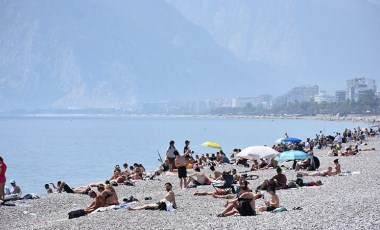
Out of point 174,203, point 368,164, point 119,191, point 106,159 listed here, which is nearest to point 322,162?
point 368,164

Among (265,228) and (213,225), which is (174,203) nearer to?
(213,225)

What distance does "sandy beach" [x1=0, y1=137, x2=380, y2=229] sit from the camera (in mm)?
15094

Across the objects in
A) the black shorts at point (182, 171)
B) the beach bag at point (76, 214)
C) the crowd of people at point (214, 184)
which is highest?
the black shorts at point (182, 171)

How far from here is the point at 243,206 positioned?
16.8 metres

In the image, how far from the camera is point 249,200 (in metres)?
16.8

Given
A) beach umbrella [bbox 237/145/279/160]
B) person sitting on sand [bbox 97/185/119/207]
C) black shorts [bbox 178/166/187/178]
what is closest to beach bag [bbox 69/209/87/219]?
A: person sitting on sand [bbox 97/185/119/207]

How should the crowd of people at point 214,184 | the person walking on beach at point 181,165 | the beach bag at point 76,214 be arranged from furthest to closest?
1. the person walking on beach at point 181,165
2. the beach bag at point 76,214
3. the crowd of people at point 214,184

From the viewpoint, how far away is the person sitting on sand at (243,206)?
16.8 m

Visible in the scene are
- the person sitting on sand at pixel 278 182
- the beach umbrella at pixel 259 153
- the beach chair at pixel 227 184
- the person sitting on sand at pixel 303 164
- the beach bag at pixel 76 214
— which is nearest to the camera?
the beach bag at pixel 76 214

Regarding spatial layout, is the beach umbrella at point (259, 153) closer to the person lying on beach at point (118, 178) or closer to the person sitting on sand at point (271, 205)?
the person lying on beach at point (118, 178)

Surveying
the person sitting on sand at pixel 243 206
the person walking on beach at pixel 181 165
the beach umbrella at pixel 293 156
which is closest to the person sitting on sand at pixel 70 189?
the person walking on beach at pixel 181 165

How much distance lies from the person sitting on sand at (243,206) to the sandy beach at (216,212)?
20 centimetres

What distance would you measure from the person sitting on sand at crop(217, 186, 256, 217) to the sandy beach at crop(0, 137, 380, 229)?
0.20m

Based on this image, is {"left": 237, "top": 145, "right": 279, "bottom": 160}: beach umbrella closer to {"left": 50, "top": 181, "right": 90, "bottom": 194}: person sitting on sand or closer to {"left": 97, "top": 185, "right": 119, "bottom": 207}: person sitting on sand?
{"left": 50, "top": 181, "right": 90, "bottom": 194}: person sitting on sand
